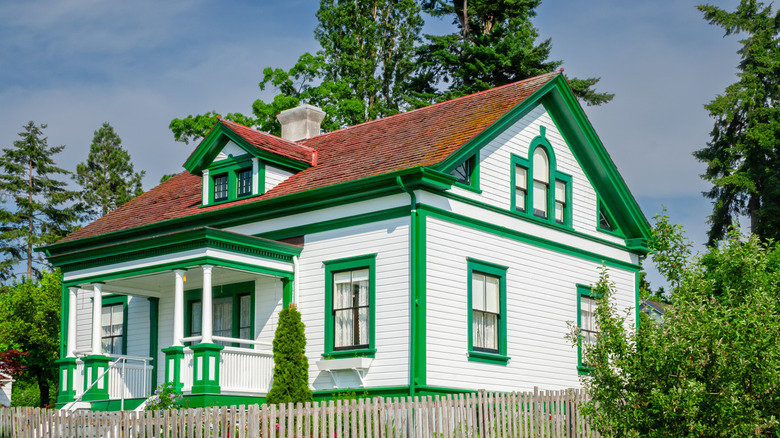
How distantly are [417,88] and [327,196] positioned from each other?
27452 mm

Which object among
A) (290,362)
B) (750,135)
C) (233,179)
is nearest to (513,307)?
(290,362)

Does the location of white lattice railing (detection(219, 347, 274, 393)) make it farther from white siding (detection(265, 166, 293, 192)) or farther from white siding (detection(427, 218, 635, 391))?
white siding (detection(265, 166, 293, 192))

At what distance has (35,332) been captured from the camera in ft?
106

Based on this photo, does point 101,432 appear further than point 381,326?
No

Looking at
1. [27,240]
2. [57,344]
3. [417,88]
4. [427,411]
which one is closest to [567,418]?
[427,411]

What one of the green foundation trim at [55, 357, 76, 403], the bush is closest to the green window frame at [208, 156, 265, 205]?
the green foundation trim at [55, 357, 76, 403]

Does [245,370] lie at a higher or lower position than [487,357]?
lower

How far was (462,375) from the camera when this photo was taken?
1925cm

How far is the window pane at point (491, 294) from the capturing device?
2038cm

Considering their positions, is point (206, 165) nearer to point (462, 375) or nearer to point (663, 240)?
point (462, 375)

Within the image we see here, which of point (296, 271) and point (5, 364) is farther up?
point (296, 271)

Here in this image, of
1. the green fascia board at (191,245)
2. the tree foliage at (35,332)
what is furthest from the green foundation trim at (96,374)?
the tree foliage at (35,332)

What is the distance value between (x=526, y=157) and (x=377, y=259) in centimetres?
513

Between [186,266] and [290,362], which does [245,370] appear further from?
[186,266]
